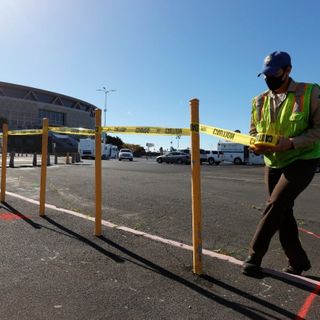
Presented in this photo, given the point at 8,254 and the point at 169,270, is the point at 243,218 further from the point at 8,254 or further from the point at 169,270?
the point at 8,254

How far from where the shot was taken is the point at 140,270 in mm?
4605

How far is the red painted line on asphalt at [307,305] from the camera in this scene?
3.56 m

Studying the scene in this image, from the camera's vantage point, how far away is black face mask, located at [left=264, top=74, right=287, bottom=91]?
4.27m

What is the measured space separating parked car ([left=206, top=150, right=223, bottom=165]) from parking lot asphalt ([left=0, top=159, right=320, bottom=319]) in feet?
153

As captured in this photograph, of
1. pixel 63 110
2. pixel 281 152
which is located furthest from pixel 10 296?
Result: pixel 63 110

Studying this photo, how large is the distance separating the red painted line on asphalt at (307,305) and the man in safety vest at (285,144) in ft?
1.52

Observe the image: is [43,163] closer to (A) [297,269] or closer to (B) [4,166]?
(B) [4,166]

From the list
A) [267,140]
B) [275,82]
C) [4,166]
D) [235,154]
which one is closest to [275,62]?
[275,82]

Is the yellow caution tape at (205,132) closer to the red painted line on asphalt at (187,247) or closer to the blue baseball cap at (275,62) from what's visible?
the blue baseball cap at (275,62)

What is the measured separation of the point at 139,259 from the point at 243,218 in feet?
10.4

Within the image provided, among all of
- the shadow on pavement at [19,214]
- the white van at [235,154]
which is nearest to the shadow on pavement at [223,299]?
the shadow on pavement at [19,214]

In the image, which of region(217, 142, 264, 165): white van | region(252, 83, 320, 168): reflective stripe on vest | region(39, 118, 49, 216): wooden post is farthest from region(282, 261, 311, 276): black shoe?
region(217, 142, 264, 165): white van

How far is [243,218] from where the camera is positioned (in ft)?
25.3

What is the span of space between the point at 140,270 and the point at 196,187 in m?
0.98
